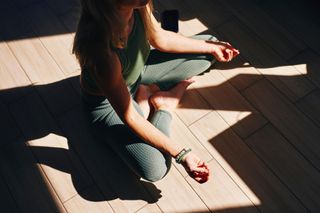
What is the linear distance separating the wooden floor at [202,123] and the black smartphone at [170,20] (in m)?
0.21

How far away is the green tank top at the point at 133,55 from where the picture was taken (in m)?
1.53

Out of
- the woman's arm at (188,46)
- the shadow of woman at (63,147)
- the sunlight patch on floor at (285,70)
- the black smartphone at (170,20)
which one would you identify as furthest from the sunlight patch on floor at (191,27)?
the shadow of woman at (63,147)

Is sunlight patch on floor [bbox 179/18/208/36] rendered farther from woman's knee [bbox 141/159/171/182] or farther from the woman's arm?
woman's knee [bbox 141/159/171/182]

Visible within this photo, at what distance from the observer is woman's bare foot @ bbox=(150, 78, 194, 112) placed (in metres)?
1.84

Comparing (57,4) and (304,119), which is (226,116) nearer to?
(304,119)

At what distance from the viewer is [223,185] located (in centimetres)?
171

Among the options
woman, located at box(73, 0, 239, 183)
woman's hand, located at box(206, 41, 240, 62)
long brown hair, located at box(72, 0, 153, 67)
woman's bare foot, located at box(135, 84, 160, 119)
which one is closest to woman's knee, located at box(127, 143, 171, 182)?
woman, located at box(73, 0, 239, 183)

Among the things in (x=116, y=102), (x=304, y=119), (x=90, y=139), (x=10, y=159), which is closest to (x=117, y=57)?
(x=116, y=102)

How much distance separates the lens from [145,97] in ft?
6.12

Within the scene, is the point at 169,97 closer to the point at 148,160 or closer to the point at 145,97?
the point at 145,97

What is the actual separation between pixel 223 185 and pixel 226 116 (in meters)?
0.38

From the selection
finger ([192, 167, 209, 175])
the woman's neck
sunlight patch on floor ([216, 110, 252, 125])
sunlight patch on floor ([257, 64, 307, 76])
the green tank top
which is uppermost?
the woman's neck

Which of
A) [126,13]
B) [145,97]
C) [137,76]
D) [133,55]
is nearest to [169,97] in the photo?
[145,97]

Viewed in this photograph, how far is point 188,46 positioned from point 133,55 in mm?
405
